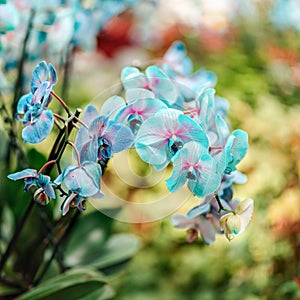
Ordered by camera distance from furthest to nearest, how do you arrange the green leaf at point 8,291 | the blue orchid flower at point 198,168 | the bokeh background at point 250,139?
the bokeh background at point 250,139 → the green leaf at point 8,291 → the blue orchid flower at point 198,168

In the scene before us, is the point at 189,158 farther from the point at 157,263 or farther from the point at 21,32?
the point at 157,263

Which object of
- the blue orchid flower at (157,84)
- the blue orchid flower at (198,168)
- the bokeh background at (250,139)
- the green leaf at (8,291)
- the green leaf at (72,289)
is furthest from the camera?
the bokeh background at (250,139)

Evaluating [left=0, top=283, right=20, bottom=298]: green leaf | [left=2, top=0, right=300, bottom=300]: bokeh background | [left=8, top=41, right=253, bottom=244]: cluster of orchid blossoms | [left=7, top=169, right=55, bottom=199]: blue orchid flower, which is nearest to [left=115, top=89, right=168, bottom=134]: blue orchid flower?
[left=8, top=41, right=253, bottom=244]: cluster of orchid blossoms

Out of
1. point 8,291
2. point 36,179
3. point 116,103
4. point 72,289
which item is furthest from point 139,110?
point 8,291

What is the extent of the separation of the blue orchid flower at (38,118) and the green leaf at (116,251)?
1.61 ft

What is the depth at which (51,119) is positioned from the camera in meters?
0.61

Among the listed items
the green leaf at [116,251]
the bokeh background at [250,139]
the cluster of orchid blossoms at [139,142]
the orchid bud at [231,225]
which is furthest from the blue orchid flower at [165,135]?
the green leaf at [116,251]

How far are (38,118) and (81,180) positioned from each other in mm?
83

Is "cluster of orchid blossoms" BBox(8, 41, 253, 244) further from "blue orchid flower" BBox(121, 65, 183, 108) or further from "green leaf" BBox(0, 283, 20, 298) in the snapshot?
"green leaf" BBox(0, 283, 20, 298)

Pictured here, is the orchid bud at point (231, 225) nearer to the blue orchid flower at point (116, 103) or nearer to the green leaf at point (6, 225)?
the blue orchid flower at point (116, 103)

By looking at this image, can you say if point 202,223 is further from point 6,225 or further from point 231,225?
point 6,225

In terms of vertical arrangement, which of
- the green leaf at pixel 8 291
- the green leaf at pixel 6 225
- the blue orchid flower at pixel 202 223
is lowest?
the green leaf at pixel 8 291

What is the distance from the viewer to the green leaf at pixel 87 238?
1.07m

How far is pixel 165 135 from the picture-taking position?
2.05 ft
